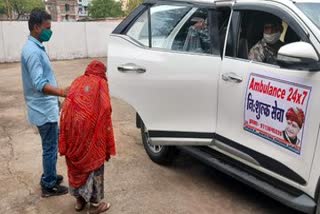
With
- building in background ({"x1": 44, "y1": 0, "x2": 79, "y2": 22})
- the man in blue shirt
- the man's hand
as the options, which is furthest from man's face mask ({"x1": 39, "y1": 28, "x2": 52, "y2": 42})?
building in background ({"x1": 44, "y1": 0, "x2": 79, "y2": 22})

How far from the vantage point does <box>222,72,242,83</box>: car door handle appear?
3.88m

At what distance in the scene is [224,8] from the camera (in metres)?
4.25

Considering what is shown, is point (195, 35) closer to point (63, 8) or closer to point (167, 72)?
point (167, 72)

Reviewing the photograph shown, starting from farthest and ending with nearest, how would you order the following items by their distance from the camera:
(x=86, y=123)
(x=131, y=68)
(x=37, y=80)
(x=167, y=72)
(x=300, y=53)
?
(x=131, y=68) < (x=167, y=72) < (x=37, y=80) < (x=86, y=123) < (x=300, y=53)

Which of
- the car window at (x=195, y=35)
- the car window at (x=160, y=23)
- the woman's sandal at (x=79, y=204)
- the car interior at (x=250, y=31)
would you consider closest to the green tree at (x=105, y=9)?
the car window at (x=160, y=23)

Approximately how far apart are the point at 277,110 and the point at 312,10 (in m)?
0.86

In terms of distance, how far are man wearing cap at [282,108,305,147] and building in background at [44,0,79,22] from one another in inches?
4390

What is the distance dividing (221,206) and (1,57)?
14202 millimetres

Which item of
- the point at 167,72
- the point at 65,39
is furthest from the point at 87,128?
the point at 65,39

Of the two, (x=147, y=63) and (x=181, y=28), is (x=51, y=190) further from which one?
(x=181, y=28)

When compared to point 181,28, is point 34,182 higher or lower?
lower

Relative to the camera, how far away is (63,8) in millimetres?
114312

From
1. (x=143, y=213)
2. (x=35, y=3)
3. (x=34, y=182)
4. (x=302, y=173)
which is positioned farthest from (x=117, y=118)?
(x=35, y=3)

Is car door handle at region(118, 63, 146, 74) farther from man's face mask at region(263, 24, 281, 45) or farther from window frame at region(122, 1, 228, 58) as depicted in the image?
man's face mask at region(263, 24, 281, 45)
